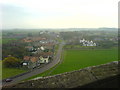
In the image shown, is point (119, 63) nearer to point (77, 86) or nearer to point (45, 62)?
point (77, 86)

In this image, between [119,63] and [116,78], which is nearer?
[116,78]

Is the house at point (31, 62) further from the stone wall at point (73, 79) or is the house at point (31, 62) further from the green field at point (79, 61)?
the stone wall at point (73, 79)

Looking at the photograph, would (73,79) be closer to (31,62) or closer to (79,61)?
(31,62)

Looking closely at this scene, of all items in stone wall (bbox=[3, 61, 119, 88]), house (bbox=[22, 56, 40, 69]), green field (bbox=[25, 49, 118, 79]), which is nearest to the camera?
stone wall (bbox=[3, 61, 119, 88])

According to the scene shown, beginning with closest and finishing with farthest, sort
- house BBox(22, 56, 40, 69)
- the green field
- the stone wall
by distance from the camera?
the stone wall < the green field < house BBox(22, 56, 40, 69)

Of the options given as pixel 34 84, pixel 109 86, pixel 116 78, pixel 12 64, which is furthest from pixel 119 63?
pixel 12 64

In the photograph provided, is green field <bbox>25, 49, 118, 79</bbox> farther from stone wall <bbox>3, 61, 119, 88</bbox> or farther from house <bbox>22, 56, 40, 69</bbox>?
stone wall <bbox>3, 61, 119, 88</bbox>

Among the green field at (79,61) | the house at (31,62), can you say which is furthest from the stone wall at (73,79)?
the house at (31,62)

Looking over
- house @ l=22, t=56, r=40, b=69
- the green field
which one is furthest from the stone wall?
house @ l=22, t=56, r=40, b=69

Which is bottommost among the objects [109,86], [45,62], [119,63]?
[45,62]
